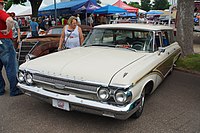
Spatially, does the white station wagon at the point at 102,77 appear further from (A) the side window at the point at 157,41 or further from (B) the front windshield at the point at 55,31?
(B) the front windshield at the point at 55,31

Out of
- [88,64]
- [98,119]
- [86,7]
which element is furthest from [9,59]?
[86,7]

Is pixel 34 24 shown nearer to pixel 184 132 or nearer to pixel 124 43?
pixel 124 43

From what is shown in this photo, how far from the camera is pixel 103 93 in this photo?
9.82ft

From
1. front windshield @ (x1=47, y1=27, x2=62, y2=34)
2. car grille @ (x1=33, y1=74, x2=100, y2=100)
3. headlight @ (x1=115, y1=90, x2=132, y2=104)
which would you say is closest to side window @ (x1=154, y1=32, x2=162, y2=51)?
headlight @ (x1=115, y1=90, x2=132, y2=104)

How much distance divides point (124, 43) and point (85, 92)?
1891 mm

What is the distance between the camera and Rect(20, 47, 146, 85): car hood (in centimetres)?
309

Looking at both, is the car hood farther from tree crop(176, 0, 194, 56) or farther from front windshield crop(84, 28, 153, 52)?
tree crop(176, 0, 194, 56)

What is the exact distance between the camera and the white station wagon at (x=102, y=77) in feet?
9.70

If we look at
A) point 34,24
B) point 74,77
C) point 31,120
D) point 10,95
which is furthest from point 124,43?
point 34,24

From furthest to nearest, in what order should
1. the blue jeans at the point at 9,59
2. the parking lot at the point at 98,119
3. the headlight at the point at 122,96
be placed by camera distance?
1. the blue jeans at the point at 9,59
2. the parking lot at the point at 98,119
3. the headlight at the point at 122,96

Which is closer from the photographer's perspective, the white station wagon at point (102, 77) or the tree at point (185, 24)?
the white station wagon at point (102, 77)

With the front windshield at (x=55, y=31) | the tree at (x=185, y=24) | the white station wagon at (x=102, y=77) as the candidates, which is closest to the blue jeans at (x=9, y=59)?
the white station wagon at (x=102, y=77)

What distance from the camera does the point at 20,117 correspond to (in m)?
3.78

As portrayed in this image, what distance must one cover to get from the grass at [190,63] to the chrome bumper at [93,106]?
471cm
